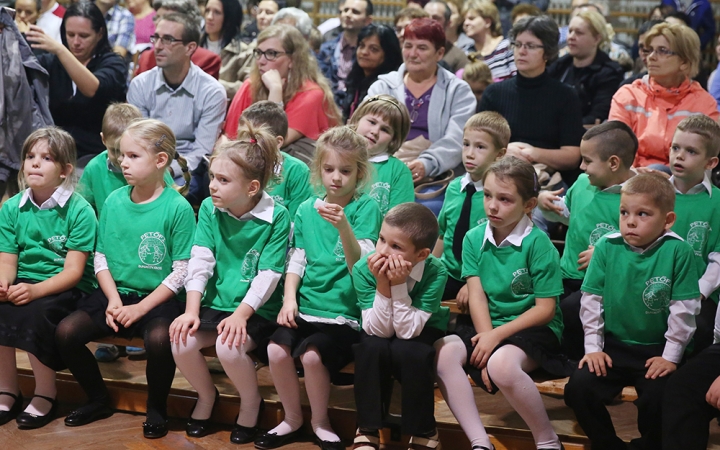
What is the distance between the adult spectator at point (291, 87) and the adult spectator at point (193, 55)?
56 cm

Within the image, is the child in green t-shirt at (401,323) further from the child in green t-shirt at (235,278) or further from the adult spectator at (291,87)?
the adult spectator at (291,87)

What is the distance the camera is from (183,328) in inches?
110

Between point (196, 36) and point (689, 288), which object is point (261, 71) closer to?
point (196, 36)

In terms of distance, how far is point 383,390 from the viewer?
8.79 ft

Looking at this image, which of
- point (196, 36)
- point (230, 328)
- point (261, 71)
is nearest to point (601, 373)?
point (230, 328)

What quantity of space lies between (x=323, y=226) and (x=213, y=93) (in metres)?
1.48

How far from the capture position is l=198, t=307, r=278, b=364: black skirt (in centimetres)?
281

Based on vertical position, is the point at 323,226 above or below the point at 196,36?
below

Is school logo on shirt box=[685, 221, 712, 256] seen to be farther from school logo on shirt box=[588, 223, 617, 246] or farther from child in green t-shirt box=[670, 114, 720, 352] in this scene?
school logo on shirt box=[588, 223, 617, 246]

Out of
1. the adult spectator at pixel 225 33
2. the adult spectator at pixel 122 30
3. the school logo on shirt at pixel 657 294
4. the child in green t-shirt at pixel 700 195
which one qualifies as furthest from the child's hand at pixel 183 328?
the adult spectator at pixel 122 30

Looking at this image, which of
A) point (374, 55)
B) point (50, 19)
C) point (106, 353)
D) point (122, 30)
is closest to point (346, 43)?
point (374, 55)

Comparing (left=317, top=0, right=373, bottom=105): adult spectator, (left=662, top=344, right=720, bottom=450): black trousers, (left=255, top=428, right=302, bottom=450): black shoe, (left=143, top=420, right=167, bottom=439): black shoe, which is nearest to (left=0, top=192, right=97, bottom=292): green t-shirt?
(left=143, top=420, right=167, bottom=439): black shoe

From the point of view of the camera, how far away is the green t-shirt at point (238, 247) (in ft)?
9.50

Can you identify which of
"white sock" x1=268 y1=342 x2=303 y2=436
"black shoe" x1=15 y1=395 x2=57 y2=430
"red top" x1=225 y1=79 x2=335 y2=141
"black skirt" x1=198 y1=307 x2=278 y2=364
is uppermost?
"red top" x1=225 y1=79 x2=335 y2=141
